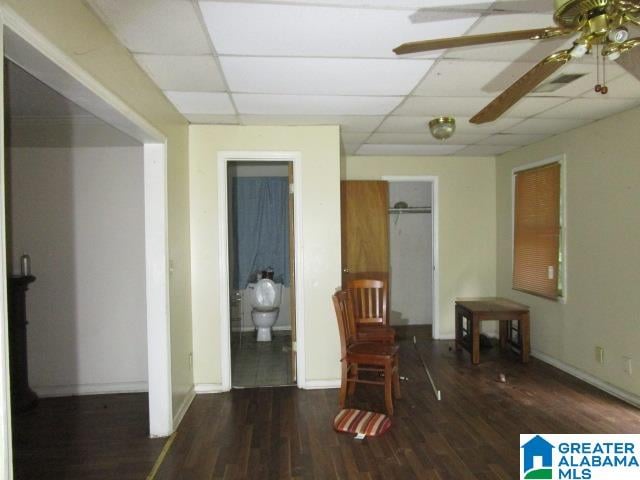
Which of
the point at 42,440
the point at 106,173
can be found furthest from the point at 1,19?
the point at 42,440

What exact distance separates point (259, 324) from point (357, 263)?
145cm

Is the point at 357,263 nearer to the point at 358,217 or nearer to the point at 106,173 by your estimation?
the point at 358,217

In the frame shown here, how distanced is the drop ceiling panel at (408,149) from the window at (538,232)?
2.67 ft

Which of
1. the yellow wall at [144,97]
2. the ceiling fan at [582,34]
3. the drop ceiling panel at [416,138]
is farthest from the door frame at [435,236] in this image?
the ceiling fan at [582,34]

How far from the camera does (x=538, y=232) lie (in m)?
3.91

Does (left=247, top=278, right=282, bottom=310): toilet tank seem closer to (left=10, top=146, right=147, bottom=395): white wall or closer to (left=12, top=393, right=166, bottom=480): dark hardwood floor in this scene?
(left=10, top=146, right=147, bottom=395): white wall

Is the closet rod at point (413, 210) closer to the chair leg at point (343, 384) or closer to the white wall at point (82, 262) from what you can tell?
the chair leg at point (343, 384)

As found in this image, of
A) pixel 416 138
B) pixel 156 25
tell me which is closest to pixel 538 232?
pixel 416 138

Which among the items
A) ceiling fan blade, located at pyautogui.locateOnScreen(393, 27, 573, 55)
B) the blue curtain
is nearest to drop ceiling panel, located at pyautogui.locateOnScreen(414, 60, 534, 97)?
ceiling fan blade, located at pyautogui.locateOnScreen(393, 27, 573, 55)

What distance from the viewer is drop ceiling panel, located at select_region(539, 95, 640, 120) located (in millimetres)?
2666

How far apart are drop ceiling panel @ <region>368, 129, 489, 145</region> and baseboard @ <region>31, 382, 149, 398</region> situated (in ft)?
10.2

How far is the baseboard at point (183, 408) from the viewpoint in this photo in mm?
2621

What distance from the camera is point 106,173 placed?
3191 millimetres

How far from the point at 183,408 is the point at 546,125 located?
12.4 feet
